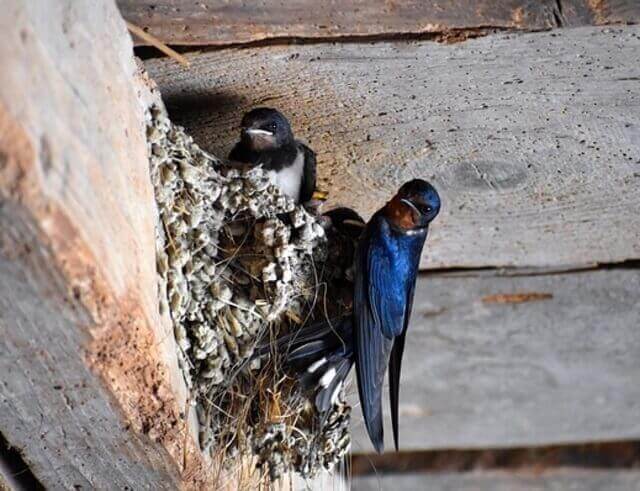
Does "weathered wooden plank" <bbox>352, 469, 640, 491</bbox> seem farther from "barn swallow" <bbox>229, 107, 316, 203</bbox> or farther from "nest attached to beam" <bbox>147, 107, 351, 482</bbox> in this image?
"barn swallow" <bbox>229, 107, 316, 203</bbox>

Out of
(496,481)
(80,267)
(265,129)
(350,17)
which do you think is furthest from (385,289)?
(496,481)

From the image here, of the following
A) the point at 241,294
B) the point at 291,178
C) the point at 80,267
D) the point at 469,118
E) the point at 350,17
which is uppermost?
the point at 350,17

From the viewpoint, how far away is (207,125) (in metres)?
1.91

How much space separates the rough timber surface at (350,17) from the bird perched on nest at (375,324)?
1.47 feet

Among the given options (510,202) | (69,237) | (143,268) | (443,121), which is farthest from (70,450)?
(510,202)

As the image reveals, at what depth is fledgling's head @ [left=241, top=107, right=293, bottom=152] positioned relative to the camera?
5.84 feet

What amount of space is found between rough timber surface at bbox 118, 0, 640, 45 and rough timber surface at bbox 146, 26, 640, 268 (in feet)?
0.12

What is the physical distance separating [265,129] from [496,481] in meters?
1.45

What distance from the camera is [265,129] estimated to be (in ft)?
5.87

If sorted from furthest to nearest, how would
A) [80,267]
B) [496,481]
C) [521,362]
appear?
[496,481]
[521,362]
[80,267]

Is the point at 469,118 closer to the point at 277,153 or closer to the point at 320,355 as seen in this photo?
the point at 277,153

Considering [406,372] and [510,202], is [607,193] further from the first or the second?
[406,372]

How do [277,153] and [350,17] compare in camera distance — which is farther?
[277,153]

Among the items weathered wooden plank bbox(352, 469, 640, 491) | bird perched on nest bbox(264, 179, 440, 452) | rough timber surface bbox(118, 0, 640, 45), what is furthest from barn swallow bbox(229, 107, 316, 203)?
weathered wooden plank bbox(352, 469, 640, 491)
